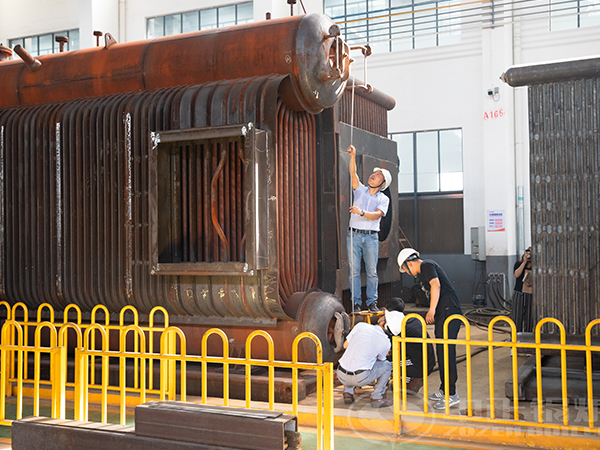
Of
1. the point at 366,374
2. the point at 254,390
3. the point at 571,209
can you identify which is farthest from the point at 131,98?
the point at 571,209

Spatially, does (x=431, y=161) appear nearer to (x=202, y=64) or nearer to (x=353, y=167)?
(x=353, y=167)

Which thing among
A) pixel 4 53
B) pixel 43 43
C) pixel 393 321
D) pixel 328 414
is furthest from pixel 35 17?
pixel 328 414

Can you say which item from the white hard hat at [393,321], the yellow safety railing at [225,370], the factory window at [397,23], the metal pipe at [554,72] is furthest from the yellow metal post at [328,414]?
the factory window at [397,23]

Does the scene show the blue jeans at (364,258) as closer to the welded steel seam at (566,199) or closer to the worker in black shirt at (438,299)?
the worker in black shirt at (438,299)

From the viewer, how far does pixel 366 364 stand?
6559mm

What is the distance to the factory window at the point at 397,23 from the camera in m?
16.8

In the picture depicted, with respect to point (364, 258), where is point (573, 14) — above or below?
above

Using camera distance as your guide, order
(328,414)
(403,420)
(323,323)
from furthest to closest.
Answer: (323,323) < (403,420) < (328,414)

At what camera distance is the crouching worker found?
6.55 meters

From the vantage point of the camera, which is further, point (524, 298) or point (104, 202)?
point (524, 298)

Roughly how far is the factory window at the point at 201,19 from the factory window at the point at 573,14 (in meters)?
8.31

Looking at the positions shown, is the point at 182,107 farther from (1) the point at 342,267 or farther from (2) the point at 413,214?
(2) the point at 413,214

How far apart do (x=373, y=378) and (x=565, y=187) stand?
9.94 feet

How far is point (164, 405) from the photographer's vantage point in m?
4.76
